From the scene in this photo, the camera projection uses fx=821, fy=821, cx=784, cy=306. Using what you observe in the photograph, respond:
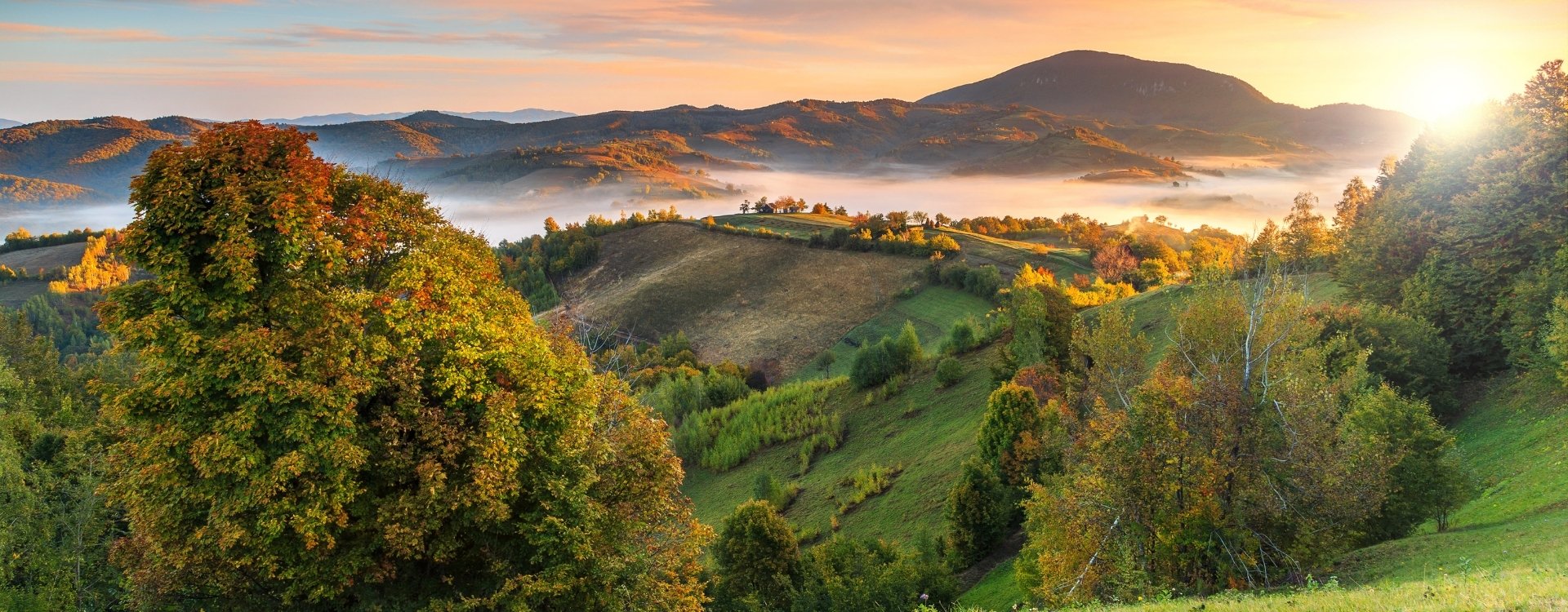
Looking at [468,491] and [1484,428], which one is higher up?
[468,491]

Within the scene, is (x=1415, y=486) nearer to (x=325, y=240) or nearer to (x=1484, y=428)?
(x=1484, y=428)

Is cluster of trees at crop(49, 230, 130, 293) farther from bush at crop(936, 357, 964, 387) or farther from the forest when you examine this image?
the forest

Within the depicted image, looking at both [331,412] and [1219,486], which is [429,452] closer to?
[331,412]

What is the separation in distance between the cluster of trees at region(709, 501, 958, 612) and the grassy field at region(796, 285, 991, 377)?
62291mm

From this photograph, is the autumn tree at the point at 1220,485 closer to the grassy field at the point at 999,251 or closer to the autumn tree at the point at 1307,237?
the autumn tree at the point at 1307,237

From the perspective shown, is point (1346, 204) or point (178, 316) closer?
point (178, 316)

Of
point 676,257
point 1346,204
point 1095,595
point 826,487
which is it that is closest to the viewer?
point 1095,595

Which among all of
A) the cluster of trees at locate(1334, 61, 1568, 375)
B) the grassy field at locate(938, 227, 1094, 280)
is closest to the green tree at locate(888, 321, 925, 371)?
Answer: the cluster of trees at locate(1334, 61, 1568, 375)

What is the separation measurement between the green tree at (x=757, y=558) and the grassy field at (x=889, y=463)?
31.6 feet

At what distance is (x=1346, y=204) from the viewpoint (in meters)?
80.8

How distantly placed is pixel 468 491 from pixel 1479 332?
4469cm

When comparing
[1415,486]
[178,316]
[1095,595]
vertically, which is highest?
[178,316]

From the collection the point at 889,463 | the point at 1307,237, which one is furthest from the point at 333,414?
the point at 1307,237

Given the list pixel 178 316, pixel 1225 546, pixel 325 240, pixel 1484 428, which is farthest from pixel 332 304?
pixel 1484 428
